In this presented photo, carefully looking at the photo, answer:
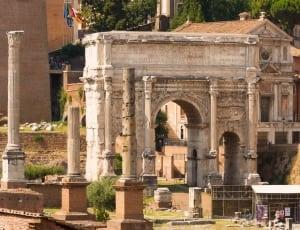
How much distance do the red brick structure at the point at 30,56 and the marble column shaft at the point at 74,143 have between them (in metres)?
32.3

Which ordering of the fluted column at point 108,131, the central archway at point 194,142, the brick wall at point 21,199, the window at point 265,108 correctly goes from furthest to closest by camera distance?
the window at point 265,108 < the central archway at point 194,142 < the fluted column at point 108,131 < the brick wall at point 21,199

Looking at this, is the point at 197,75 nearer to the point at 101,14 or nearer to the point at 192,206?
the point at 192,206

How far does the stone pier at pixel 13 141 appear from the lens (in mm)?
47812

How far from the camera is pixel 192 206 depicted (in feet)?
169

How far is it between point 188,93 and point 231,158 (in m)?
3.25

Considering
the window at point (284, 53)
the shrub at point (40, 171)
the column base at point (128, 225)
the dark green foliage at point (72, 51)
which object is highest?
the dark green foliage at point (72, 51)

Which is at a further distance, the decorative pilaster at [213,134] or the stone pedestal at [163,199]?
the decorative pilaster at [213,134]

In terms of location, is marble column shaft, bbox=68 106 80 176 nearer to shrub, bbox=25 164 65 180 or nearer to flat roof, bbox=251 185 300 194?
flat roof, bbox=251 185 300 194

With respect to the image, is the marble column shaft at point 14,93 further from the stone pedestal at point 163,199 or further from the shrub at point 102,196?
the stone pedestal at point 163,199

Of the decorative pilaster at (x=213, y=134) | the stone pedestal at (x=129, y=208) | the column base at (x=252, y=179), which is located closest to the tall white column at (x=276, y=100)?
the decorative pilaster at (x=213, y=134)

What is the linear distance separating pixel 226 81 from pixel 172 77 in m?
2.12

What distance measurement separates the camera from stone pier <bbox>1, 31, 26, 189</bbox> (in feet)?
157

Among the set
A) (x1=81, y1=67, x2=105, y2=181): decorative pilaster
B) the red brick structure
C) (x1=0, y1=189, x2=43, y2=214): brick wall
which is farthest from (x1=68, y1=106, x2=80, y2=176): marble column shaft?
the red brick structure

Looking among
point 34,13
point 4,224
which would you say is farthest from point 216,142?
point 4,224
